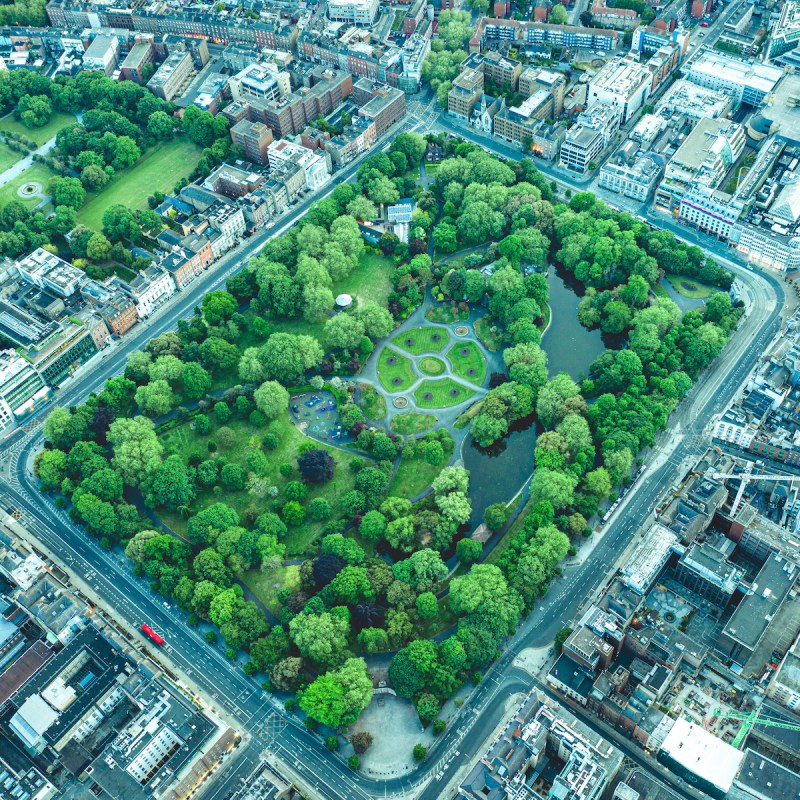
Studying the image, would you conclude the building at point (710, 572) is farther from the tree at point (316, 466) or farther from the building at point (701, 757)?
the tree at point (316, 466)

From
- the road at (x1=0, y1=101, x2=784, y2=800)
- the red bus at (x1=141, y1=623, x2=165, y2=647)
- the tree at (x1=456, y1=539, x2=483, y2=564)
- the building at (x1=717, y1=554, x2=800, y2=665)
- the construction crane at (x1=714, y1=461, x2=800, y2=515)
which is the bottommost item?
the red bus at (x1=141, y1=623, x2=165, y2=647)

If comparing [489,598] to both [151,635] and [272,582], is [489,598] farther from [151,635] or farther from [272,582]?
[151,635]

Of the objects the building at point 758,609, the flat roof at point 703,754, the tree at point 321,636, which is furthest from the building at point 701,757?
the tree at point 321,636

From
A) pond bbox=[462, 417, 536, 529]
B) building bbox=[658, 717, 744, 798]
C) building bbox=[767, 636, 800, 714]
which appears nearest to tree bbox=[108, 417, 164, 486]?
pond bbox=[462, 417, 536, 529]

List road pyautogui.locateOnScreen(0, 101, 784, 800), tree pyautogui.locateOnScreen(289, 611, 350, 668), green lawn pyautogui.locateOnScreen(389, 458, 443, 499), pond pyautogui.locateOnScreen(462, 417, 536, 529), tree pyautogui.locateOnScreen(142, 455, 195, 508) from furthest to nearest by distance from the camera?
green lawn pyautogui.locateOnScreen(389, 458, 443, 499) → pond pyautogui.locateOnScreen(462, 417, 536, 529) → tree pyautogui.locateOnScreen(142, 455, 195, 508) → tree pyautogui.locateOnScreen(289, 611, 350, 668) → road pyautogui.locateOnScreen(0, 101, 784, 800)

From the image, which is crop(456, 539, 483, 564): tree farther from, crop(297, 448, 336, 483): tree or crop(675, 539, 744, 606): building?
crop(675, 539, 744, 606): building

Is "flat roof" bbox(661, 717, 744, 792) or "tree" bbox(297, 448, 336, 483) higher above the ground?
"tree" bbox(297, 448, 336, 483)

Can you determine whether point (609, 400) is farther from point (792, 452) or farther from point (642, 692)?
point (642, 692)
